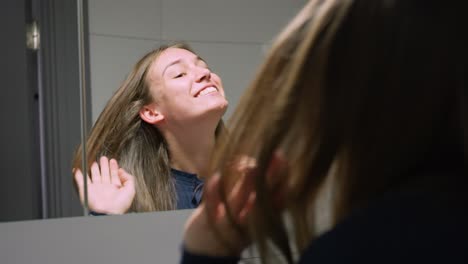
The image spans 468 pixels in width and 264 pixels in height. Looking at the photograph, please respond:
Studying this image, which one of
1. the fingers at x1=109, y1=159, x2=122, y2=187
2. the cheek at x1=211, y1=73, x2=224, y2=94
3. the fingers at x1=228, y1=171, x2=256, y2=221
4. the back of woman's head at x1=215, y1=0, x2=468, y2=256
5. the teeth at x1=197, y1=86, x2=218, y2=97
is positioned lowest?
the fingers at x1=109, y1=159, x2=122, y2=187

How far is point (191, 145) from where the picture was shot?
4.60 feet

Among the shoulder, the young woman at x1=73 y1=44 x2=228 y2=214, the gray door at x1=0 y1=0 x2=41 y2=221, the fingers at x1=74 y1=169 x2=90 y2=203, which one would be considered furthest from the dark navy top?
the shoulder

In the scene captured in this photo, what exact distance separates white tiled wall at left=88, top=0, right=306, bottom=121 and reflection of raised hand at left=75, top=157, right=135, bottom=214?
0.13 m

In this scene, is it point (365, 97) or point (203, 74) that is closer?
point (365, 97)

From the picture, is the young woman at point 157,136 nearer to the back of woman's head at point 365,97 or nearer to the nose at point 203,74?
the nose at point 203,74

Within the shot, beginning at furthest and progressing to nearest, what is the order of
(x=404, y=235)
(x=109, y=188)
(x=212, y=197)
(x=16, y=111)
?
1. (x=109, y=188)
2. (x=16, y=111)
3. (x=212, y=197)
4. (x=404, y=235)

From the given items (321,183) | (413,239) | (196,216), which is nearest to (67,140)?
(196,216)

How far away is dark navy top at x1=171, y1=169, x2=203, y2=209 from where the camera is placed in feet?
4.58

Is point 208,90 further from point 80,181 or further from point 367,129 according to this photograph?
point 367,129

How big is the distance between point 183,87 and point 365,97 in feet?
3.07

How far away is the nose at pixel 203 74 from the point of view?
4.61 feet

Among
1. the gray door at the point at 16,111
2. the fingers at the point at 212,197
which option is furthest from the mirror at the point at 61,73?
the fingers at the point at 212,197

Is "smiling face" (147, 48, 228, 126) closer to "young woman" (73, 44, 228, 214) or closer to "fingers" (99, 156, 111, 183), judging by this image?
"young woman" (73, 44, 228, 214)

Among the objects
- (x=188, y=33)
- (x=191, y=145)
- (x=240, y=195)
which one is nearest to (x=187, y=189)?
(x=191, y=145)
